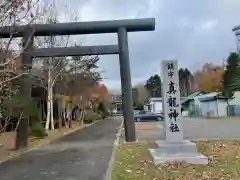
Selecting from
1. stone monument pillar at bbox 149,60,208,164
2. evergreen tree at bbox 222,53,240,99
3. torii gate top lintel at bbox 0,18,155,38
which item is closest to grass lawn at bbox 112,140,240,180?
stone monument pillar at bbox 149,60,208,164

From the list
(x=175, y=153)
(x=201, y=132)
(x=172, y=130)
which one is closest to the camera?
(x=175, y=153)

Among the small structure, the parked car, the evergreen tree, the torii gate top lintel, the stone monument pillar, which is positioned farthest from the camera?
the small structure

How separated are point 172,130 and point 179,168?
2.75 meters

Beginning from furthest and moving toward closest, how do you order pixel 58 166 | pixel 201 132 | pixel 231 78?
1. pixel 231 78
2. pixel 201 132
3. pixel 58 166

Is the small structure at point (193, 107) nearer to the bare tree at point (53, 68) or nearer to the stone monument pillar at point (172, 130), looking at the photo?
the bare tree at point (53, 68)

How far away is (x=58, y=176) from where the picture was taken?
10.4m

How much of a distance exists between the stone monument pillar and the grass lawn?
1.43 feet

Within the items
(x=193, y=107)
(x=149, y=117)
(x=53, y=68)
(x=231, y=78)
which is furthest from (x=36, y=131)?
(x=193, y=107)

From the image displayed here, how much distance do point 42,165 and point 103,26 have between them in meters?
7.81

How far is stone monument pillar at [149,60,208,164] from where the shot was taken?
1185 centimetres

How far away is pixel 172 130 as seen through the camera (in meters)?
13.2

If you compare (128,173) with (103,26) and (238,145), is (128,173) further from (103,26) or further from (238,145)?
(103,26)

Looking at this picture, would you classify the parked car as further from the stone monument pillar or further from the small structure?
the stone monument pillar

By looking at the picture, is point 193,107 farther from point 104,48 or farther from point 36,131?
point 104,48
